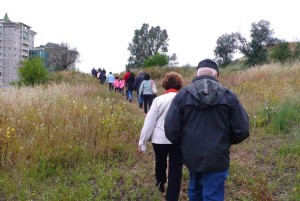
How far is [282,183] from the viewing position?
4.82 m

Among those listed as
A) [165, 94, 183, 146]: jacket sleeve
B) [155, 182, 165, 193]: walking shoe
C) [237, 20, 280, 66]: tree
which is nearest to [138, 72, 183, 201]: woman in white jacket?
[155, 182, 165, 193]: walking shoe

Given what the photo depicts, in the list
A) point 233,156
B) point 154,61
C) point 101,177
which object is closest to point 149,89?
point 233,156

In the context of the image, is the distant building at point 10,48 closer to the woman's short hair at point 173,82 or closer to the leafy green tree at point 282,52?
the leafy green tree at point 282,52

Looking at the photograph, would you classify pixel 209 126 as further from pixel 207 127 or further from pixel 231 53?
pixel 231 53

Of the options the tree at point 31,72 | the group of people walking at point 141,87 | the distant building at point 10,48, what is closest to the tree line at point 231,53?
the tree at point 31,72

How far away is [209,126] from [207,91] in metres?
0.34

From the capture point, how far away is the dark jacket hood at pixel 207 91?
293 cm

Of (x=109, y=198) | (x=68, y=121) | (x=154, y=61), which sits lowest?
(x=109, y=198)

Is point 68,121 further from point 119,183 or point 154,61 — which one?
point 154,61

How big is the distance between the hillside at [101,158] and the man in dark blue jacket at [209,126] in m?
1.49

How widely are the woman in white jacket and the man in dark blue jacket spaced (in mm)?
965

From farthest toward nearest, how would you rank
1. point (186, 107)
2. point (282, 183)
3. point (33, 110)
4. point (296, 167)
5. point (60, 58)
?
point (60, 58) < point (33, 110) < point (296, 167) < point (282, 183) < point (186, 107)

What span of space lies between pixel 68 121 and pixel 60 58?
52719mm

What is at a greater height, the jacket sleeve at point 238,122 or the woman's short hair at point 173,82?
the woman's short hair at point 173,82
